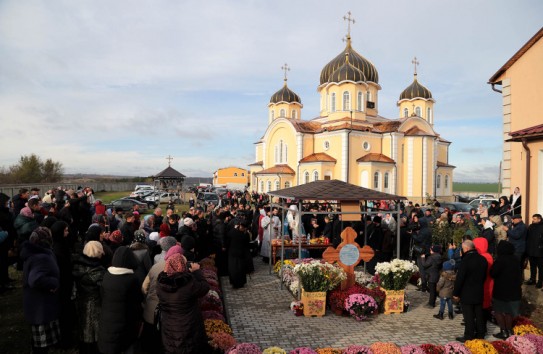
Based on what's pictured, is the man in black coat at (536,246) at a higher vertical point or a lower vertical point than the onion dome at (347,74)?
lower

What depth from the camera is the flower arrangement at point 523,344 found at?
5.57 metres

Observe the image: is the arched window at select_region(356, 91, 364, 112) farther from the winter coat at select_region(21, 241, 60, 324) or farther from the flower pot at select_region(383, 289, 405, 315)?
the winter coat at select_region(21, 241, 60, 324)

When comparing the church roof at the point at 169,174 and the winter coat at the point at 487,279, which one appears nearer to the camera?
the winter coat at the point at 487,279

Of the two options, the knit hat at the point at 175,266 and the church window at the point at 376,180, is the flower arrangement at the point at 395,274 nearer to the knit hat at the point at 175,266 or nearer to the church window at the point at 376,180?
the knit hat at the point at 175,266

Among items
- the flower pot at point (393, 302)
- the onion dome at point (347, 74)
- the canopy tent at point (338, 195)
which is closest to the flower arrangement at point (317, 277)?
the canopy tent at point (338, 195)

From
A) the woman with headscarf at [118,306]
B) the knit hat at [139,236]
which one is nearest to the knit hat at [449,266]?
the woman with headscarf at [118,306]

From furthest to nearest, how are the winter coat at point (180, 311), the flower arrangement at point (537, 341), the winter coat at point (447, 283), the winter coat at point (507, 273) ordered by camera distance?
the winter coat at point (447, 283) < the winter coat at point (507, 273) < the flower arrangement at point (537, 341) < the winter coat at point (180, 311)

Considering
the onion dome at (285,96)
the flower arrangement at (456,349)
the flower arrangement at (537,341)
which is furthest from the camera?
the onion dome at (285,96)

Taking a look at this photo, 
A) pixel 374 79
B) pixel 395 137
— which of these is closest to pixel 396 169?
pixel 395 137

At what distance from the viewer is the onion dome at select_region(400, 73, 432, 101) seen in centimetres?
4625

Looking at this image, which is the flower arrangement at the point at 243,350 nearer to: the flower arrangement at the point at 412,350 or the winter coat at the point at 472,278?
the flower arrangement at the point at 412,350

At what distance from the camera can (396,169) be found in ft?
125

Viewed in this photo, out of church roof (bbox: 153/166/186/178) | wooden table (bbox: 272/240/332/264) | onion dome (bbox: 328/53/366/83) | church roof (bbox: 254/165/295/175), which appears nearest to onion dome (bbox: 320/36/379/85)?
onion dome (bbox: 328/53/366/83)

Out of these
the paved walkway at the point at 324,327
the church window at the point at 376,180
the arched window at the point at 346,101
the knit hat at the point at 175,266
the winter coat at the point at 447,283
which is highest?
the arched window at the point at 346,101
